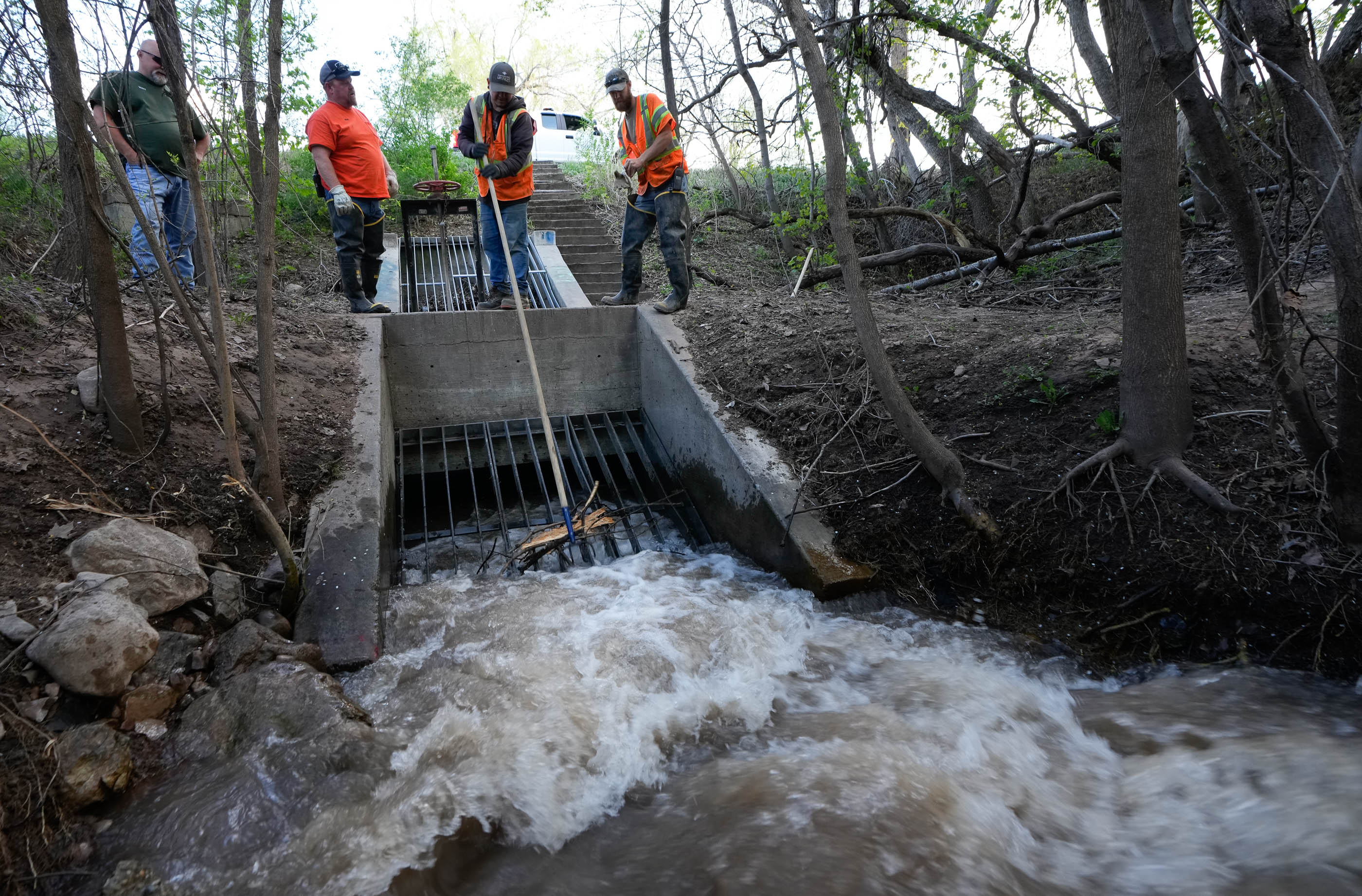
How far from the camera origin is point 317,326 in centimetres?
568

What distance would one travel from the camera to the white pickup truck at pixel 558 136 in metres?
14.1

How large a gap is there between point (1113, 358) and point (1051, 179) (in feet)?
22.0

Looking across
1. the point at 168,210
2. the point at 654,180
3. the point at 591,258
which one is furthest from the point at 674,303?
the point at 168,210

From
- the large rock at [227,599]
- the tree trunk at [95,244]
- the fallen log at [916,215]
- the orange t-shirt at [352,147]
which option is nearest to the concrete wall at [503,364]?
the orange t-shirt at [352,147]

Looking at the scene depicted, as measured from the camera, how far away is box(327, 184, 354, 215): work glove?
555 centimetres

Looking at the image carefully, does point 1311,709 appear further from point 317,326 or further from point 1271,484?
point 317,326

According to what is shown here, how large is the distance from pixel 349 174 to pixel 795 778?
555 centimetres

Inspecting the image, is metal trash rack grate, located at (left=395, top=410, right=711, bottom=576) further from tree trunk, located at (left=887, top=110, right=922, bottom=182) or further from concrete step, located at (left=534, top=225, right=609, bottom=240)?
tree trunk, located at (left=887, top=110, right=922, bottom=182)

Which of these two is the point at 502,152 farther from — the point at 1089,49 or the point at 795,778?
the point at 1089,49

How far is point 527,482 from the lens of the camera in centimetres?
639

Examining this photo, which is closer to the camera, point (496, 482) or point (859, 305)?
point (859, 305)

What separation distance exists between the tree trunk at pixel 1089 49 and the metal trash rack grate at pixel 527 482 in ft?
19.0

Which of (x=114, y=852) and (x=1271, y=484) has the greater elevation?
(x=1271, y=484)

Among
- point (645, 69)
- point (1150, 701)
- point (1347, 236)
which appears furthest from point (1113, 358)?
point (645, 69)
